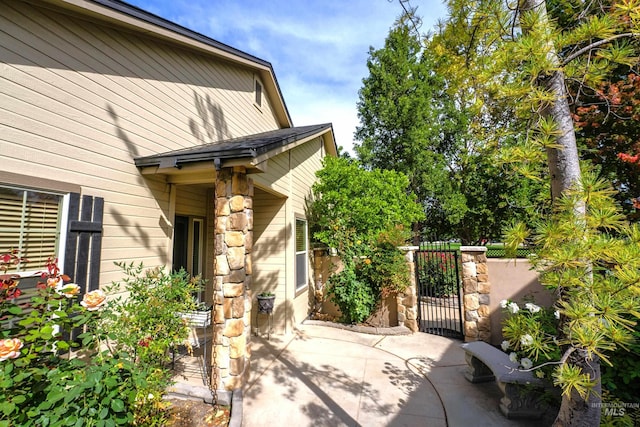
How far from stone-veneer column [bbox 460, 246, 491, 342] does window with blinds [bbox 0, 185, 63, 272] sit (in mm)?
6576

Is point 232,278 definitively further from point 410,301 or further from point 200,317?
point 410,301

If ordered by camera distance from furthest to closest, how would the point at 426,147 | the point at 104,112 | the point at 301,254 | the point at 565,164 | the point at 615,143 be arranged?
1. the point at 426,147
2. the point at 615,143
3. the point at 301,254
4. the point at 104,112
5. the point at 565,164

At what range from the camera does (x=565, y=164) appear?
1.99 metres

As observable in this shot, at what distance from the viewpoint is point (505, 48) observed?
1919 millimetres

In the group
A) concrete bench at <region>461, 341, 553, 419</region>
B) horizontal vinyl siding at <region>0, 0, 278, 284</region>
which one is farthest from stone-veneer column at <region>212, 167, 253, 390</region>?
concrete bench at <region>461, 341, 553, 419</region>

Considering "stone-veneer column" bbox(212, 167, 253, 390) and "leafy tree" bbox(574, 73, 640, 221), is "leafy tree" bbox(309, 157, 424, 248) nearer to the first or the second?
"stone-veneer column" bbox(212, 167, 253, 390)

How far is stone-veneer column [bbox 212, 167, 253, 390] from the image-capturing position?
343 cm

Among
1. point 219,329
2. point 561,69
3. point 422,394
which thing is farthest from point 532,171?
point 219,329

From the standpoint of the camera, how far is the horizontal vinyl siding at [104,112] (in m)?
2.59

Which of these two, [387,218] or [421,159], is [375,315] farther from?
[421,159]

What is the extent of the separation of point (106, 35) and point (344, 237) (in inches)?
230

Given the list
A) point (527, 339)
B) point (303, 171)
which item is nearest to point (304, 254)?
point (303, 171)

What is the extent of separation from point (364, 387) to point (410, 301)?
2.86 meters

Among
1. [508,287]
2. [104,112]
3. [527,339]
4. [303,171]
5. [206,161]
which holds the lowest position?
[508,287]
